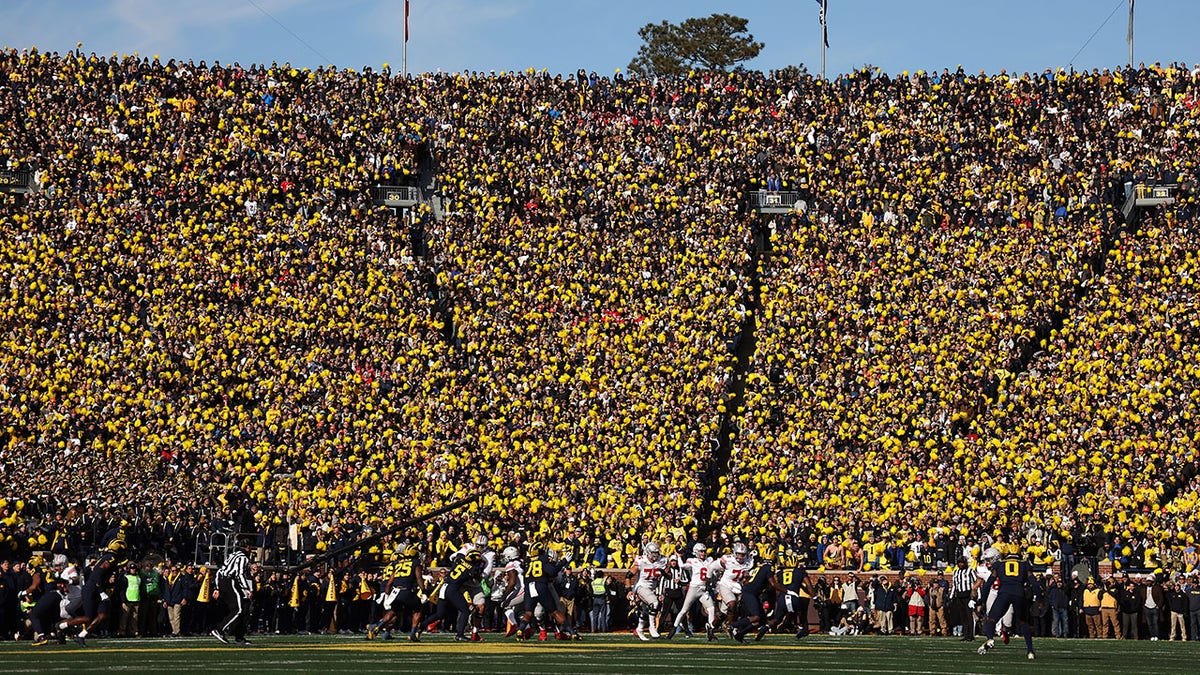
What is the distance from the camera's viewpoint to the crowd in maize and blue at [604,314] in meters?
31.6

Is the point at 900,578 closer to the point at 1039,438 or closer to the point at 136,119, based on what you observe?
the point at 1039,438

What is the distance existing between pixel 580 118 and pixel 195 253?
987 cm

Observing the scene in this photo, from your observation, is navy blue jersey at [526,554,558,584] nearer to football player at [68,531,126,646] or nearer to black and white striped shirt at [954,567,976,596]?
football player at [68,531,126,646]

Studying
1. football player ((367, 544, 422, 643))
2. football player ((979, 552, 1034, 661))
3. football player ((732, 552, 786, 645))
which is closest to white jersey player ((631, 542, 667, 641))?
football player ((732, 552, 786, 645))

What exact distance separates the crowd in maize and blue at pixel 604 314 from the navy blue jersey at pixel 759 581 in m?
8.61

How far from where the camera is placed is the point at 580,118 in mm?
42125

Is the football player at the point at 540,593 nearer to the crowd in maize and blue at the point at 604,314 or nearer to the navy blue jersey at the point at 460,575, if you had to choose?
the navy blue jersey at the point at 460,575

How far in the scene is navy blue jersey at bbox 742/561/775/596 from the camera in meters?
20.8

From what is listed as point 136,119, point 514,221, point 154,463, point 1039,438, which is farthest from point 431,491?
point 136,119

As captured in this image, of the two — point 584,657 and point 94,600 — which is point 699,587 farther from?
point 94,600

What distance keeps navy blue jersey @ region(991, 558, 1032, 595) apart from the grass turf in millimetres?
769

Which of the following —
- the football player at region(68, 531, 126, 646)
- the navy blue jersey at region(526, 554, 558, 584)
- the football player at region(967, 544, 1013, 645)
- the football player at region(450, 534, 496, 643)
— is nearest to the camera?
the football player at region(68, 531, 126, 646)

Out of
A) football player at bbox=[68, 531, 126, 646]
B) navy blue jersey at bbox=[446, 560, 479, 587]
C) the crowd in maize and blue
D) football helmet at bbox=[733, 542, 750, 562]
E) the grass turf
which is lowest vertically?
the grass turf

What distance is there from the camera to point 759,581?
68.5 ft
